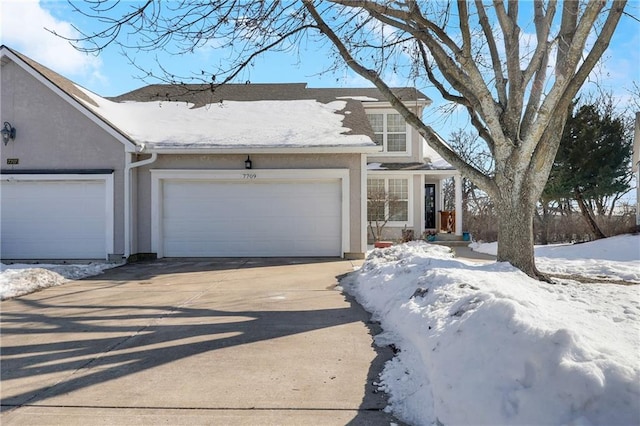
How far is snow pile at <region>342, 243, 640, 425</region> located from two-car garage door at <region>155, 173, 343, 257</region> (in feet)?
21.9

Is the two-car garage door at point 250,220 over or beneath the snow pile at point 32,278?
over

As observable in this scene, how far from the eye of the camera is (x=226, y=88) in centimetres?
1664

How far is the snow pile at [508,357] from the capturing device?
2297mm

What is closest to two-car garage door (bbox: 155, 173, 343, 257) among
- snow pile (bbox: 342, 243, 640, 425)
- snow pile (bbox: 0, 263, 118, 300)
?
snow pile (bbox: 0, 263, 118, 300)

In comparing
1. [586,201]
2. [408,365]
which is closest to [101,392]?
[408,365]

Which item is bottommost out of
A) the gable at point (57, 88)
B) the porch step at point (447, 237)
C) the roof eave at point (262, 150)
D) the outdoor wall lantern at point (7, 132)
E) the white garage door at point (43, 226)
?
the porch step at point (447, 237)

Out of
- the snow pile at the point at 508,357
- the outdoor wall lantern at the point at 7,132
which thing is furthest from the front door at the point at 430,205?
the outdoor wall lantern at the point at 7,132

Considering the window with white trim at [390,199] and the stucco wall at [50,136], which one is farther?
the window with white trim at [390,199]

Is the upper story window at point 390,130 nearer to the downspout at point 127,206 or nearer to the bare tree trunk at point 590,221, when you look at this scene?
the bare tree trunk at point 590,221

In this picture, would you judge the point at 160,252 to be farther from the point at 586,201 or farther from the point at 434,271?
the point at 586,201

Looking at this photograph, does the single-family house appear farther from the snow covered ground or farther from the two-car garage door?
the snow covered ground

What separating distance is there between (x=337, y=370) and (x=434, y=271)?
95.6 inches

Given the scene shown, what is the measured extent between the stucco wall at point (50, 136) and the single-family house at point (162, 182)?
3 centimetres

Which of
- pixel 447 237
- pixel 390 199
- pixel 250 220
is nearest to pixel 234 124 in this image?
pixel 250 220
